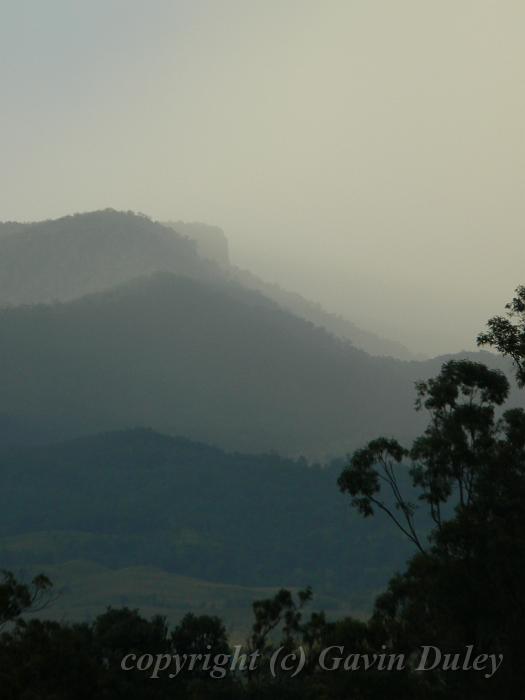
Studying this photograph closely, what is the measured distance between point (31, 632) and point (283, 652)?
104ft

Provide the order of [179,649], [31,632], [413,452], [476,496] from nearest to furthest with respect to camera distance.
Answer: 1. [31,632]
2. [476,496]
3. [413,452]
4. [179,649]

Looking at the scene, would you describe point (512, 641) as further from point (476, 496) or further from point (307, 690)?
point (307, 690)

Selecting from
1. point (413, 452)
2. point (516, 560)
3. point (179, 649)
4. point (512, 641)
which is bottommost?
point (179, 649)

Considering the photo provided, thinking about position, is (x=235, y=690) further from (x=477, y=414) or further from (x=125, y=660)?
(x=477, y=414)

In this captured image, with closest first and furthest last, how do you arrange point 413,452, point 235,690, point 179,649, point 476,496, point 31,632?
point 31,632 < point 476,496 < point 413,452 < point 235,690 < point 179,649

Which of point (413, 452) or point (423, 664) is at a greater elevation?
point (413, 452)

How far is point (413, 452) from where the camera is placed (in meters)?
53.9

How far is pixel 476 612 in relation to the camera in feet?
153

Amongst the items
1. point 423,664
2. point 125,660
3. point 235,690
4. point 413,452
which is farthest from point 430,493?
point 125,660

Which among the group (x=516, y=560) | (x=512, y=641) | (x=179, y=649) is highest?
(x=516, y=560)

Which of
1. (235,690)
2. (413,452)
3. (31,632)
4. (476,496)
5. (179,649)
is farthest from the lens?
(179,649)

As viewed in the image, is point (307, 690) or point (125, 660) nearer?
point (307, 690)

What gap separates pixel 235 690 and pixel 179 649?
15630mm

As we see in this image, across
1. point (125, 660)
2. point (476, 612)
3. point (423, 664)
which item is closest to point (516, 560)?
point (476, 612)
